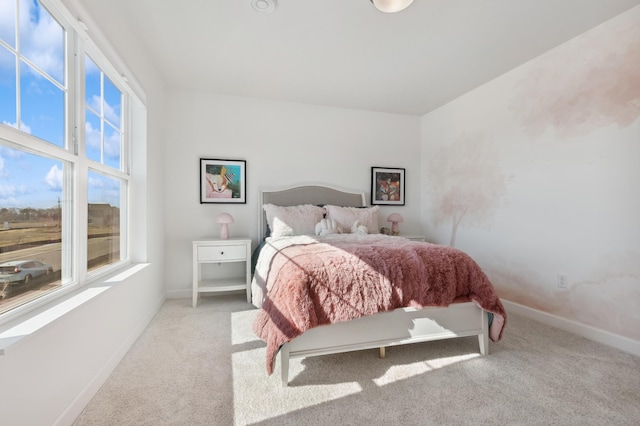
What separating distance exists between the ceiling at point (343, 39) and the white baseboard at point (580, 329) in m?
2.42

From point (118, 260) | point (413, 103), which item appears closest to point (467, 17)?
point (413, 103)

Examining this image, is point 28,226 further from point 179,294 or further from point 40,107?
point 179,294

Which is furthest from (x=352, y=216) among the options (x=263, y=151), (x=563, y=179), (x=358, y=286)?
(x=563, y=179)

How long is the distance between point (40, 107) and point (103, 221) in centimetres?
89

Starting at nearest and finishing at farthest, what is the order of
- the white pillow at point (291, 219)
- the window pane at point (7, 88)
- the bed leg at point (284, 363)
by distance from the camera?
the window pane at point (7, 88) < the bed leg at point (284, 363) < the white pillow at point (291, 219)

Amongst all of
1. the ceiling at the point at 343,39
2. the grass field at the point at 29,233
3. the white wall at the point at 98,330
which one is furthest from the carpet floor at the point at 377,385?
the ceiling at the point at 343,39

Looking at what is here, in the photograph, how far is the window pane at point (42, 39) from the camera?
1.23 meters

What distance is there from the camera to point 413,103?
150 inches

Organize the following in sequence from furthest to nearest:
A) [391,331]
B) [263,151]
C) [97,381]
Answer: [263,151] < [391,331] < [97,381]

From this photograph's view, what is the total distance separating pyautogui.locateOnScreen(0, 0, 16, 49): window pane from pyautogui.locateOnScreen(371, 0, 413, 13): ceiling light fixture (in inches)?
72.5

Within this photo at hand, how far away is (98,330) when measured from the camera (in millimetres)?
1587

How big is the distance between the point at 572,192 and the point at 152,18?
3.70m

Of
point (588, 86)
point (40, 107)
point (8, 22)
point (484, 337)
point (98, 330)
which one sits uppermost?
point (588, 86)

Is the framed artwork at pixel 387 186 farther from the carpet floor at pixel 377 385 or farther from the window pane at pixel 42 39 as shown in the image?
the window pane at pixel 42 39
